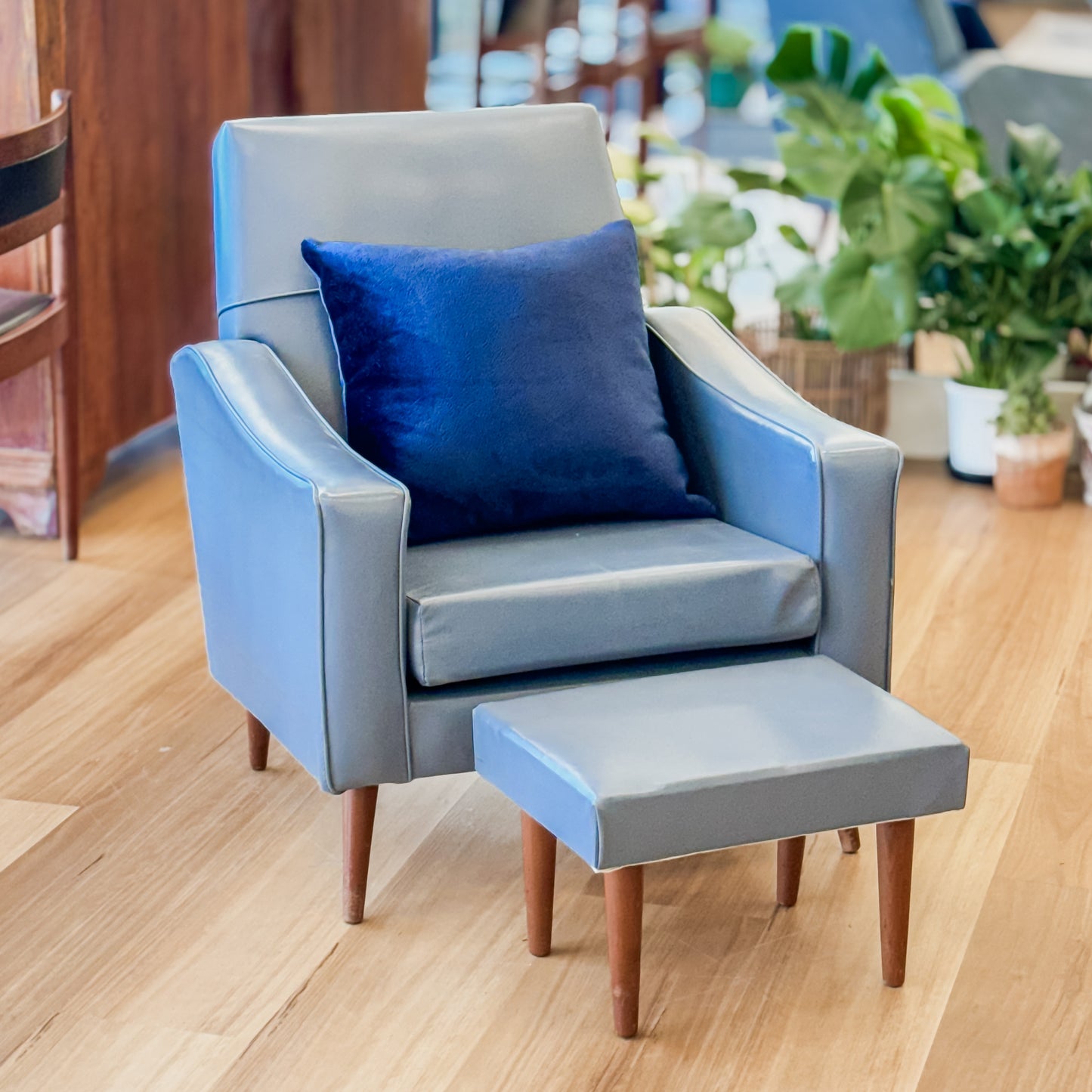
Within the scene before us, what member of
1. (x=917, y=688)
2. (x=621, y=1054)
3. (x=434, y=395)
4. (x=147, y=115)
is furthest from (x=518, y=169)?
(x=147, y=115)

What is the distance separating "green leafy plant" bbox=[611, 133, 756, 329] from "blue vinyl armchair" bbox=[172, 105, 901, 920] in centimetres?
125

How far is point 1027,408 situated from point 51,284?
6.55ft

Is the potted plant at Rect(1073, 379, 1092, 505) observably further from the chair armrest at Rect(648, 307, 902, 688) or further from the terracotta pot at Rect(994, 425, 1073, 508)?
the chair armrest at Rect(648, 307, 902, 688)

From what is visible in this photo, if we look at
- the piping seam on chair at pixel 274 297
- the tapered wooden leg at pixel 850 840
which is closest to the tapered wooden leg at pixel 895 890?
the tapered wooden leg at pixel 850 840

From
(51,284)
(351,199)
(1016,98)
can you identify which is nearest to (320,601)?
(351,199)

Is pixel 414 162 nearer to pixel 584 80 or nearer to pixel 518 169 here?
pixel 518 169

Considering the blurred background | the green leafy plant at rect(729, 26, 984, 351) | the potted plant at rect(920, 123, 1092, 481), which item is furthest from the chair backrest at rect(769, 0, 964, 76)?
the potted plant at rect(920, 123, 1092, 481)

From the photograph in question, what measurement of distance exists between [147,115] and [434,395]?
171 cm

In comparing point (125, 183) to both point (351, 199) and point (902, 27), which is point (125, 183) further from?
point (902, 27)

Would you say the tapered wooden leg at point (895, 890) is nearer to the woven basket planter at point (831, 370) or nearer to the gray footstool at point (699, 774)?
the gray footstool at point (699, 774)

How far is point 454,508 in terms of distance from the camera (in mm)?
2094

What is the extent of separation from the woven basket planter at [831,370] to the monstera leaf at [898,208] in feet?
1.16

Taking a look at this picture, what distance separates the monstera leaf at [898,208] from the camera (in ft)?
11.2

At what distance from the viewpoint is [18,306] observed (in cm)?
295
